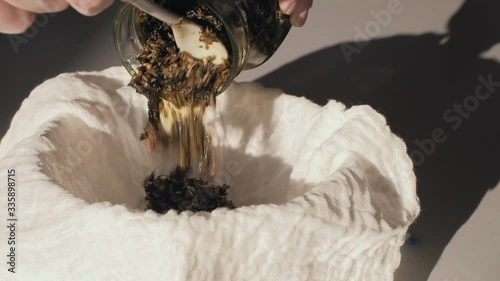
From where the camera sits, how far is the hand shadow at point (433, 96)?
850mm

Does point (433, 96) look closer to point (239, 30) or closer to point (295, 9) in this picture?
point (295, 9)

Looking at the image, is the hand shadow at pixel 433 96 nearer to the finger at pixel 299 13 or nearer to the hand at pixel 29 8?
the finger at pixel 299 13

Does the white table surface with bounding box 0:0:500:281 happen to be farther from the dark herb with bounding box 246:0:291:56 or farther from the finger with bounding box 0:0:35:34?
the finger with bounding box 0:0:35:34

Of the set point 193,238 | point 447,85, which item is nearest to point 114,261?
point 193,238

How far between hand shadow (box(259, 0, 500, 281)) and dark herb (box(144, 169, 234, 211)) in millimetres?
219

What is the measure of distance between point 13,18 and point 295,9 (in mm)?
286

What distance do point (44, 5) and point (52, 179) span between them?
0.14 metres

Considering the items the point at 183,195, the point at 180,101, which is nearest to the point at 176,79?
the point at 180,101

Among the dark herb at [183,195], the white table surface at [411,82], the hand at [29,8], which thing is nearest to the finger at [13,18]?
the hand at [29,8]

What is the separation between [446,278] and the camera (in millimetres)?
772

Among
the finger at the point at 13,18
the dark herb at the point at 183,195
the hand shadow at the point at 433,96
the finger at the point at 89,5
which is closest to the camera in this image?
the finger at the point at 89,5

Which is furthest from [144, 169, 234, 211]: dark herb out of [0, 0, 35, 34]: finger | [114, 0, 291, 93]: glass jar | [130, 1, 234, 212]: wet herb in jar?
[0, 0, 35, 34]: finger

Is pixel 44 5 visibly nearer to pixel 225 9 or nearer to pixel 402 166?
pixel 225 9

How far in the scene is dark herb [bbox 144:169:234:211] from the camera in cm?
73
